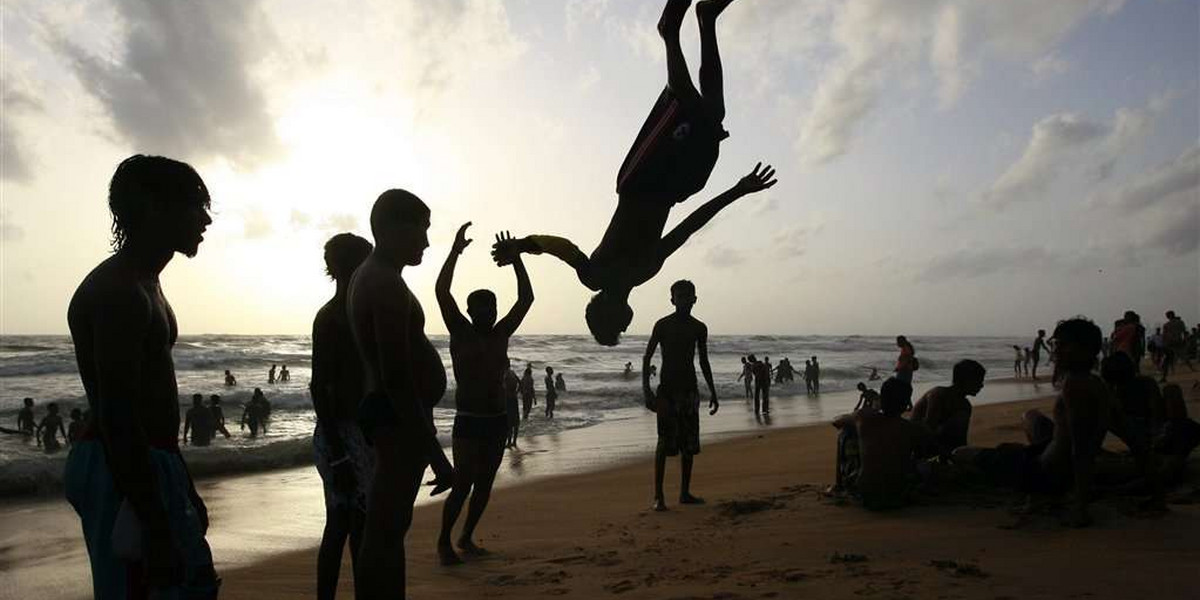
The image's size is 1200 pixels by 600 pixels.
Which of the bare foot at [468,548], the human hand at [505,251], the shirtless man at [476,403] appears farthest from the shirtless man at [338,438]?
the bare foot at [468,548]

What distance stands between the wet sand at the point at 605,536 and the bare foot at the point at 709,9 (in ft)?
9.39

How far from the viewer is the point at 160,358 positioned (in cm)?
222

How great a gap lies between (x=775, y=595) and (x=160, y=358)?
315cm

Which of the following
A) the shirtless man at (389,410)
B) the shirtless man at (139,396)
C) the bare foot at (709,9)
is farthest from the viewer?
the bare foot at (709,9)

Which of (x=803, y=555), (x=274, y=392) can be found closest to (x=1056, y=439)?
(x=803, y=555)

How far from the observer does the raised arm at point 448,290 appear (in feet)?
14.8

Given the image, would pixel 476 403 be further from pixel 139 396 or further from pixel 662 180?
pixel 139 396

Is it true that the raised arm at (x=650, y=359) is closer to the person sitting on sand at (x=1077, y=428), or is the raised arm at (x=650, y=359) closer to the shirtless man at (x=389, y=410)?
the person sitting on sand at (x=1077, y=428)

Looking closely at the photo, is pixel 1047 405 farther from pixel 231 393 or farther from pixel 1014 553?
pixel 231 393

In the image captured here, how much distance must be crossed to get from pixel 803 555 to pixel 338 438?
2900 millimetres

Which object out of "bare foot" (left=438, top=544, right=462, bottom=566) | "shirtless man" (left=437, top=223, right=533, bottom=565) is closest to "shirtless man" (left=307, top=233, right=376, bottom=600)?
"shirtless man" (left=437, top=223, right=533, bottom=565)

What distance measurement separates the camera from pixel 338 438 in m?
3.54

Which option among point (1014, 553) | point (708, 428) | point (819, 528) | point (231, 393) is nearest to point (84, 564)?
point (819, 528)

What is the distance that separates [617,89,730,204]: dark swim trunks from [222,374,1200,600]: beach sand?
2304mm
